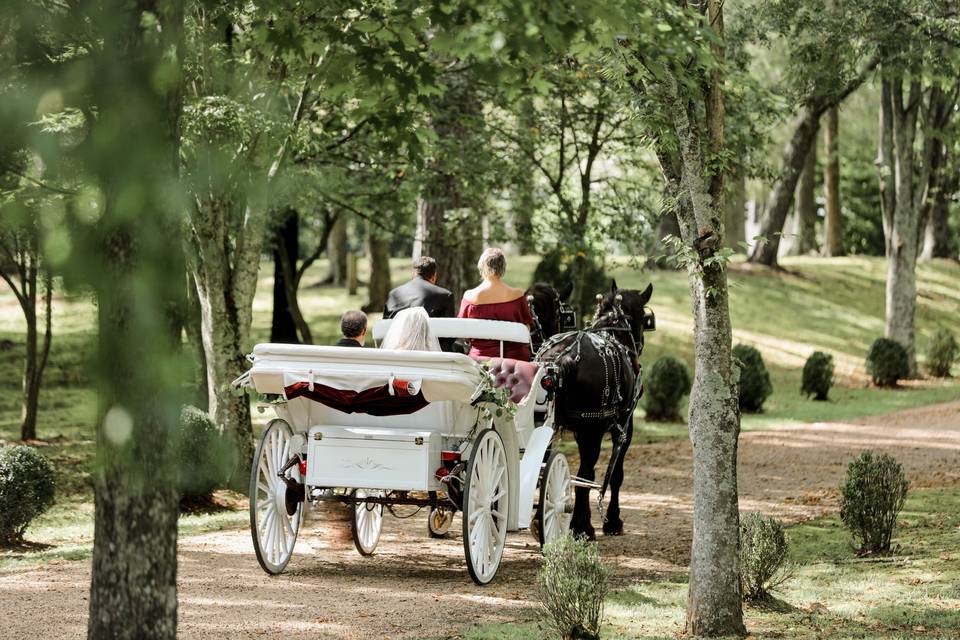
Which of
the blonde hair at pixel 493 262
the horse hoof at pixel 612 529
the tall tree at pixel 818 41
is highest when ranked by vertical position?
the tall tree at pixel 818 41

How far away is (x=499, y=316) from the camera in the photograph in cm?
Answer: 1049

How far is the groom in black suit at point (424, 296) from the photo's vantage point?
11.2 m

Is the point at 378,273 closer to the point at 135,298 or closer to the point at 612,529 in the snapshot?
the point at 612,529

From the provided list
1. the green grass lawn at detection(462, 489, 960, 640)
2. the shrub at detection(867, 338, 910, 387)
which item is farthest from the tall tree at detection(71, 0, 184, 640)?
the shrub at detection(867, 338, 910, 387)

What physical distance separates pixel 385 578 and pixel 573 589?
2.43 metres

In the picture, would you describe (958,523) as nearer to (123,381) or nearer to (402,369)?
(402,369)

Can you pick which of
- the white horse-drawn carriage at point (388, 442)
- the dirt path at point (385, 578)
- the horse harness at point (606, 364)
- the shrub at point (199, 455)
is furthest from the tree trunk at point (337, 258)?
the white horse-drawn carriage at point (388, 442)

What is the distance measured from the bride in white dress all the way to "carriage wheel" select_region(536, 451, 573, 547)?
144 centimetres

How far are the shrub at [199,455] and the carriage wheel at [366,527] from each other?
3.02m

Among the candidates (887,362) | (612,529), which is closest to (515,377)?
(612,529)

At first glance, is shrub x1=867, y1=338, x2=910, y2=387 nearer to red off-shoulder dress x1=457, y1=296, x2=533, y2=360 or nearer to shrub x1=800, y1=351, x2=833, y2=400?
shrub x1=800, y1=351, x2=833, y2=400

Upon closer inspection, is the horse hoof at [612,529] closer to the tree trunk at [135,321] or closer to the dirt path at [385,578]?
the dirt path at [385,578]

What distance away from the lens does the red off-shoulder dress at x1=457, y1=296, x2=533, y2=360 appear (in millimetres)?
10266

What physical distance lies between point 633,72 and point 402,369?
259cm
